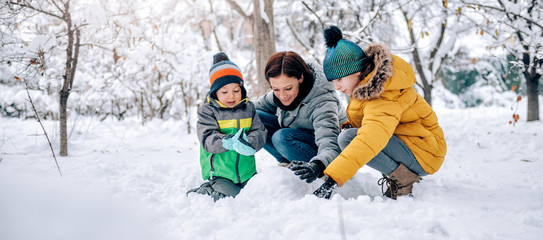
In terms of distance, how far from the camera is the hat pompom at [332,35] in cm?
181

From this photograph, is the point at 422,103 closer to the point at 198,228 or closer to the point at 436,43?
the point at 198,228

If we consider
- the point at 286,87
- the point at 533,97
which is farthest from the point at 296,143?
the point at 533,97

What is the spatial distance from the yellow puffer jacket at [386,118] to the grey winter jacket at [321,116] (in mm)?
169

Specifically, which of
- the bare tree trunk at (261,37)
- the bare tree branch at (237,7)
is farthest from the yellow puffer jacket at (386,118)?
the bare tree branch at (237,7)

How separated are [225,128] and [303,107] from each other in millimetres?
608

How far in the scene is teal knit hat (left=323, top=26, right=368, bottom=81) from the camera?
1.76m

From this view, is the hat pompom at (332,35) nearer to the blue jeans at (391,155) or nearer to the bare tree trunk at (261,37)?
the blue jeans at (391,155)

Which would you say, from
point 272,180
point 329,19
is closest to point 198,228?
point 272,180

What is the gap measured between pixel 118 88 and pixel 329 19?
21.3 feet

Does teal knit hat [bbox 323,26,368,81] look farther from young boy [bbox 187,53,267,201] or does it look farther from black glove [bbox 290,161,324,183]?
young boy [bbox 187,53,267,201]

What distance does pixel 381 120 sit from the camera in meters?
1.63

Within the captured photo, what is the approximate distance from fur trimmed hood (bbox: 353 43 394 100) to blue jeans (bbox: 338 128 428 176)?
257mm

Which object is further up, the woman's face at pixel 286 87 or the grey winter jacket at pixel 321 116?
the woman's face at pixel 286 87

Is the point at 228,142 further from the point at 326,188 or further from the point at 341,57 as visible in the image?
the point at 341,57
